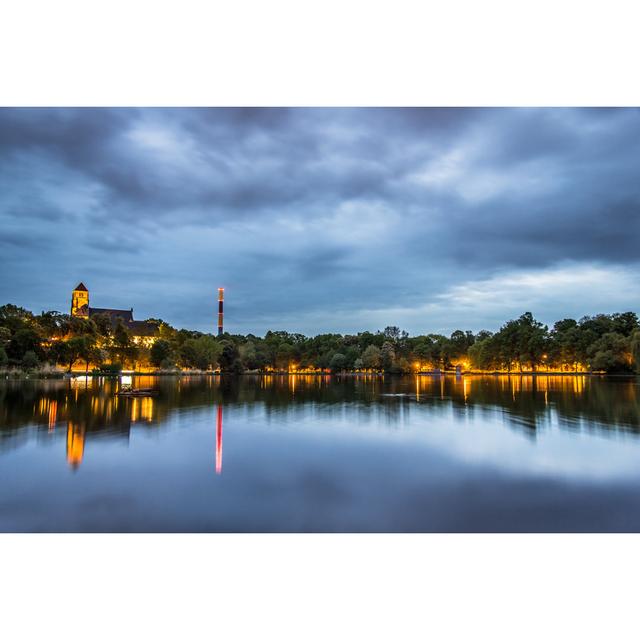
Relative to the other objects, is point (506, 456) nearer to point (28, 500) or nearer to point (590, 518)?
point (590, 518)

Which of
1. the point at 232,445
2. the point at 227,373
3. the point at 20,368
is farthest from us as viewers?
the point at 227,373

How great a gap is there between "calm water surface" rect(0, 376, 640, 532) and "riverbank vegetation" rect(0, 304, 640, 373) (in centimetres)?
3608

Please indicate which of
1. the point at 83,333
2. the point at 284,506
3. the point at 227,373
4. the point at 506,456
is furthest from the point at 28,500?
the point at 227,373

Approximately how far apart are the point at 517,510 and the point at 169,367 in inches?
2600

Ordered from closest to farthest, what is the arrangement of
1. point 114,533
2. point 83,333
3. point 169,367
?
point 114,533 < point 83,333 < point 169,367

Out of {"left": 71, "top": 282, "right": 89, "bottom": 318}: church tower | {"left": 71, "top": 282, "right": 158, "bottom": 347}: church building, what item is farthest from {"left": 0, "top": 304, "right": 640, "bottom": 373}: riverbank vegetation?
{"left": 71, "top": 282, "right": 89, "bottom": 318}: church tower

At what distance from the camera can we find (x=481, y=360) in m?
85.3

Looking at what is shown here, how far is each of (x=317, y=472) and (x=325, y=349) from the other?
8712cm

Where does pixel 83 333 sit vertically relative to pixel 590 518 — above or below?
above

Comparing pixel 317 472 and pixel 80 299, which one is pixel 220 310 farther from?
pixel 317 472

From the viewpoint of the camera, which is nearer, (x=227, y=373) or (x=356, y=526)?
(x=356, y=526)

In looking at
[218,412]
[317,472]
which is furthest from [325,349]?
[317,472]

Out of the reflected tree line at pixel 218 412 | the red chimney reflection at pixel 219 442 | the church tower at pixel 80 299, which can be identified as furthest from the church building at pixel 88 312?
the red chimney reflection at pixel 219 442

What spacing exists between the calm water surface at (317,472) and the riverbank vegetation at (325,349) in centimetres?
3608
